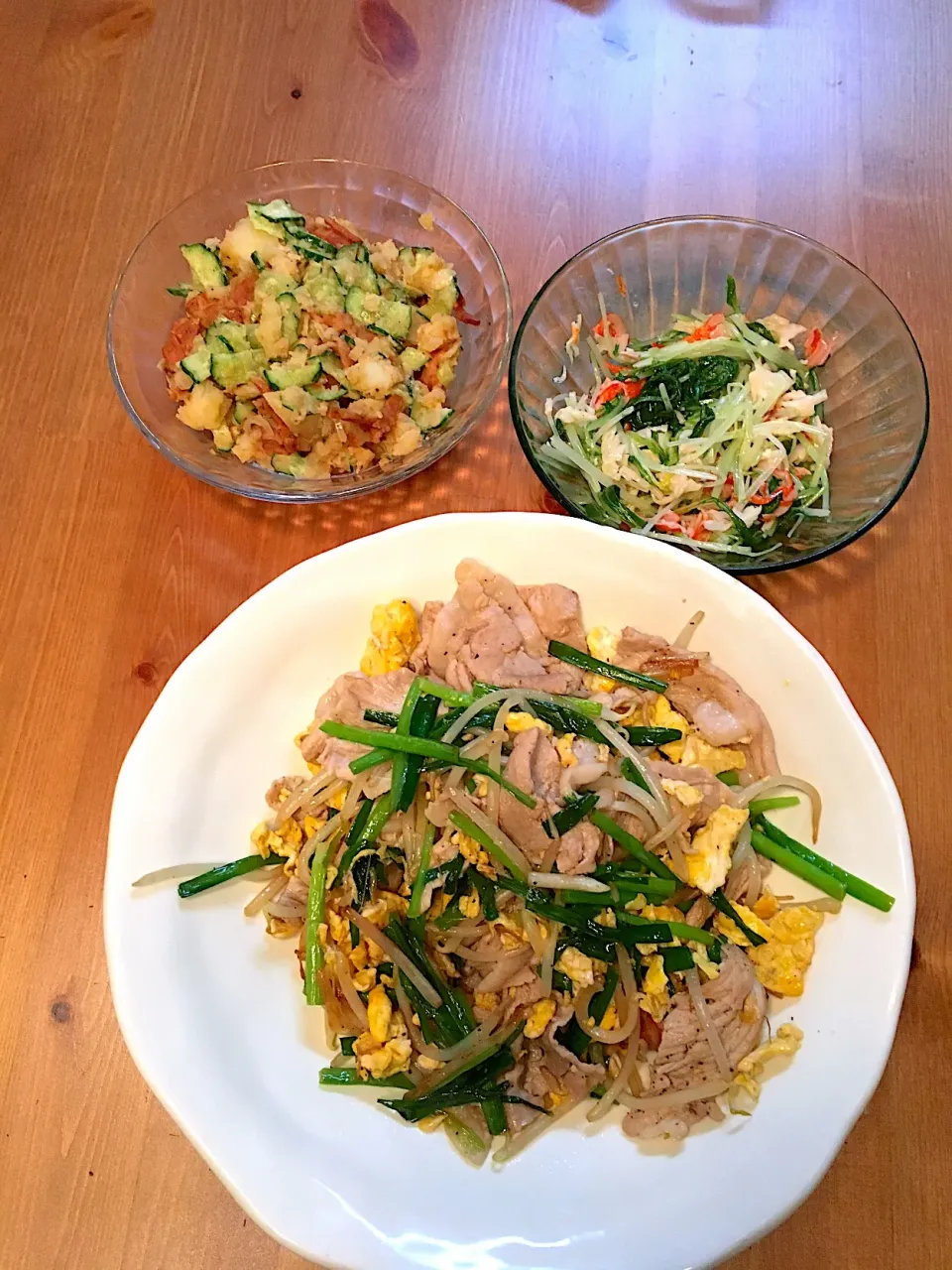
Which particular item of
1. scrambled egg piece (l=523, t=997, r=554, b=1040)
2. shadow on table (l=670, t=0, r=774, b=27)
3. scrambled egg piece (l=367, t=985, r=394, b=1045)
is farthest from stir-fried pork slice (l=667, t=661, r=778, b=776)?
shadow on table (l=670, t=0, r=774, b=27)

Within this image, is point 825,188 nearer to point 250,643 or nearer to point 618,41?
point 618,41

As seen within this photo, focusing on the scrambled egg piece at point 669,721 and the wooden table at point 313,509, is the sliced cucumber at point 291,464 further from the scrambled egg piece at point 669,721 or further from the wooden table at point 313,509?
the scrambled egg piece at point 669,721

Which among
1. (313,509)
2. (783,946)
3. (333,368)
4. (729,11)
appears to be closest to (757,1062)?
(783,946)

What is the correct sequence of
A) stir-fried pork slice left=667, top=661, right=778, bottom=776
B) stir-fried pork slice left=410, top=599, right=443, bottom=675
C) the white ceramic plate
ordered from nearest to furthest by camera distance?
the white ceramic plate
stir-fried pork slice left=667, top=661, right=778, bottom=776
stir-fried pork slice left=410, top=599, right=443, bottom=675

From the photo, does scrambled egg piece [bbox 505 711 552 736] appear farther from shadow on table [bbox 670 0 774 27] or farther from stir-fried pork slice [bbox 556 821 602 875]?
shadow on table [bbox 670 0 774 27]

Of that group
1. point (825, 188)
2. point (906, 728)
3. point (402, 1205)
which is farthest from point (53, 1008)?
point (825, 188)

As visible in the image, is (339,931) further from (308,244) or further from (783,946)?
(308,244)
